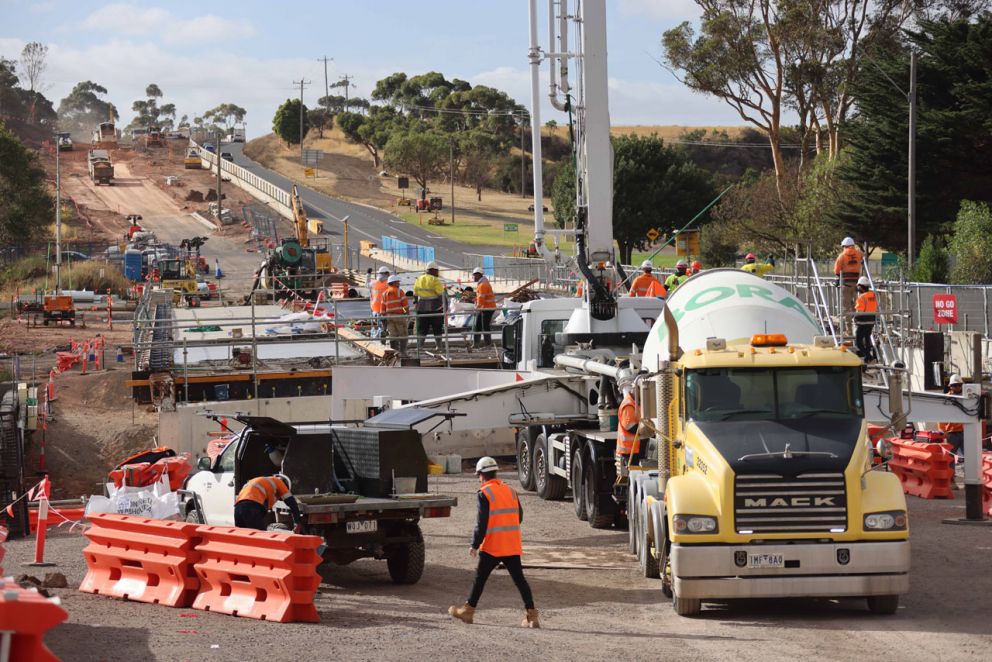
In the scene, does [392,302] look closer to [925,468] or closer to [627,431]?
[925,468]

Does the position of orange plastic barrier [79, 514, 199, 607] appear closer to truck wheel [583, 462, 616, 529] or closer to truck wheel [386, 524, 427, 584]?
truck wheel [386, 524, 427, 584]

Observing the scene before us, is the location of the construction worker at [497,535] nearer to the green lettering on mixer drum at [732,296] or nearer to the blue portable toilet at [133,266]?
the green lettering on mixer drum at [732,296]

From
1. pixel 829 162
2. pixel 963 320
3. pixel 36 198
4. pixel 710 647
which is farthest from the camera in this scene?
pixel 36 198

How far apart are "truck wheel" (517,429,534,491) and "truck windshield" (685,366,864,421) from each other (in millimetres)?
9610

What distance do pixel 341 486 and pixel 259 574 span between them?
3.05m

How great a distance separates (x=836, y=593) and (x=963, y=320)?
78.7 feet

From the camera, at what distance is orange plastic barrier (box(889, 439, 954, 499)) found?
70.5 ft

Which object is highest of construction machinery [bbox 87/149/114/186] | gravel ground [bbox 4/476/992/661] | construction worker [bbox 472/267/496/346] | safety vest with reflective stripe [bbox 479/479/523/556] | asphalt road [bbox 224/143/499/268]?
construction machinery [bbox 87/149/114/186]

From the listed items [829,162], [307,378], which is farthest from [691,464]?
[829,162]

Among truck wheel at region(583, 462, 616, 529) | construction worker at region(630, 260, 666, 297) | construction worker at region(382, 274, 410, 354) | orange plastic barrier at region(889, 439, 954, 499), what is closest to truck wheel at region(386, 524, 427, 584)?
truck wheel at region(583, 462, 616, 529)

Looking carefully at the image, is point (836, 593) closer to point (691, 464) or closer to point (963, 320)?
point (691, 464)

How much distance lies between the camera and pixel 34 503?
24.0 m

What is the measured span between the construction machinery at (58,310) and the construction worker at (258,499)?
48.4 m

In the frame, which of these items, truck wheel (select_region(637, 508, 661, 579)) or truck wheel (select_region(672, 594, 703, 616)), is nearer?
truck wheel (select_region(672, 594, 703, 616))
